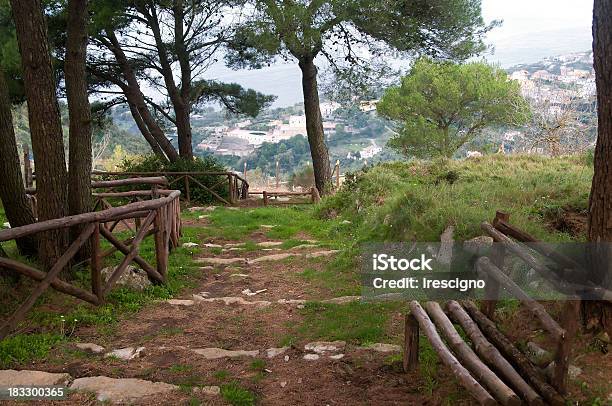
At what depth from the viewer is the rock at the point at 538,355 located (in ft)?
9.43

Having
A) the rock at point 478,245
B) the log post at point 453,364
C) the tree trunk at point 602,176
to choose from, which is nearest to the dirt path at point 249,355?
the log post at point 453,364

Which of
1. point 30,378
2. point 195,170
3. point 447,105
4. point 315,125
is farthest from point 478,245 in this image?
point 447,105

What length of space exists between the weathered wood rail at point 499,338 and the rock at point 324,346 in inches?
25.4

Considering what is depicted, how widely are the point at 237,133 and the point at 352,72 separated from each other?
42771mm

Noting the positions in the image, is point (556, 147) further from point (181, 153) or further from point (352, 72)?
point (181, 153)

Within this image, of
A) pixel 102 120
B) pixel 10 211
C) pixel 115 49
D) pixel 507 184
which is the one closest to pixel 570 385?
pixel 507 184

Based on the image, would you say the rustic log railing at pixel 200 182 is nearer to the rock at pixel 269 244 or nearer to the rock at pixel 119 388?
the rock at pixel 269 244

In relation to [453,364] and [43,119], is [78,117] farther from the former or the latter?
[453,364]

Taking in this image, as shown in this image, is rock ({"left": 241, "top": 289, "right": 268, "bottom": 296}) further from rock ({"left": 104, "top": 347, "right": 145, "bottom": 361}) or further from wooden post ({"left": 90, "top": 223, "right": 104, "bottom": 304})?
rock ({"left": 104, "top": 347, "right": 145, "bottom": 361})

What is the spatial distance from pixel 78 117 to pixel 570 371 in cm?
519

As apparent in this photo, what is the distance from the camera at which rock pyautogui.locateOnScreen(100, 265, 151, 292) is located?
5227 millimetres

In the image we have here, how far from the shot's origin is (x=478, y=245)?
4758 mm

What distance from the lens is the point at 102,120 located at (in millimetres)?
16188

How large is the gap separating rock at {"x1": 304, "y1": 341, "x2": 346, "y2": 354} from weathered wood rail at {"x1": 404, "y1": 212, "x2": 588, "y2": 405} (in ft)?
2.12
